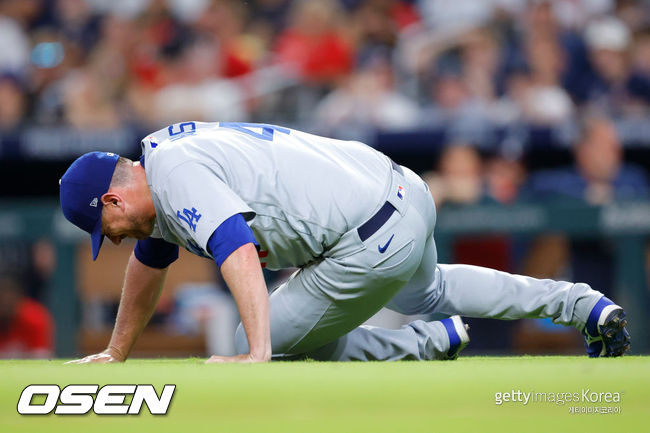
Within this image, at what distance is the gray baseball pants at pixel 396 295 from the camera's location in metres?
3.43

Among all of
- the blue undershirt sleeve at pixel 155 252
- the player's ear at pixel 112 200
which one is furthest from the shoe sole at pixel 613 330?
the player's ear at pixel 112 200

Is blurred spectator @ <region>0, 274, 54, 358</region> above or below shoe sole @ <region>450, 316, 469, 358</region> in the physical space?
below

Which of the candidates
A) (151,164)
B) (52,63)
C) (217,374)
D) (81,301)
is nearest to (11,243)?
(81,301)

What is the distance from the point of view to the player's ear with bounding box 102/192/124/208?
128 inches

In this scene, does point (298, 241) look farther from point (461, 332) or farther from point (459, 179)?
point (459, 179)

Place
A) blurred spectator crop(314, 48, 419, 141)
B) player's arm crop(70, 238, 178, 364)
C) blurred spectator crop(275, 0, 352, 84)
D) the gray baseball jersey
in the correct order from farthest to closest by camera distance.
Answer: blurred spectator crop(275, 0, 352, 84) → blurred spectator crop(314, 48, 419, 141) → player's arm crop(70, 238, 178, 364) → the gray baseball jersey

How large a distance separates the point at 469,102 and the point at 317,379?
5.39 meters

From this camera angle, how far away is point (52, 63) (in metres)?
A: 8.60

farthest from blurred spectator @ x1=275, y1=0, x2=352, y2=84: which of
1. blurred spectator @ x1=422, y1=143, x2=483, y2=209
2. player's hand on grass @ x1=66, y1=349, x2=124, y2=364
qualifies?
player's hand on grass @ x1=66, y1=349, x2=124, y2=364

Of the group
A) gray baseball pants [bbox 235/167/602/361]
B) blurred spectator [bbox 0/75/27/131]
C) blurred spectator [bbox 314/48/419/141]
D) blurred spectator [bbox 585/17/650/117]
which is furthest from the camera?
blurred spectator [bbox 585/17/650/117]

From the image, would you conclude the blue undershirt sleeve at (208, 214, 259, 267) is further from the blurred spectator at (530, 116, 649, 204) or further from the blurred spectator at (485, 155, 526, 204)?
the blurred spectator at (530, 116, 649, 204)

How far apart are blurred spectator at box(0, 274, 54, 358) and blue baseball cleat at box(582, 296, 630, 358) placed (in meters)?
4.61

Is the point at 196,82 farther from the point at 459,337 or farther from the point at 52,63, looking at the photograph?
the point at 459,337

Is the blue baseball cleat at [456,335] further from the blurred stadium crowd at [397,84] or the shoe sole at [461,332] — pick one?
the blurred stadium crowd at [397,84]
